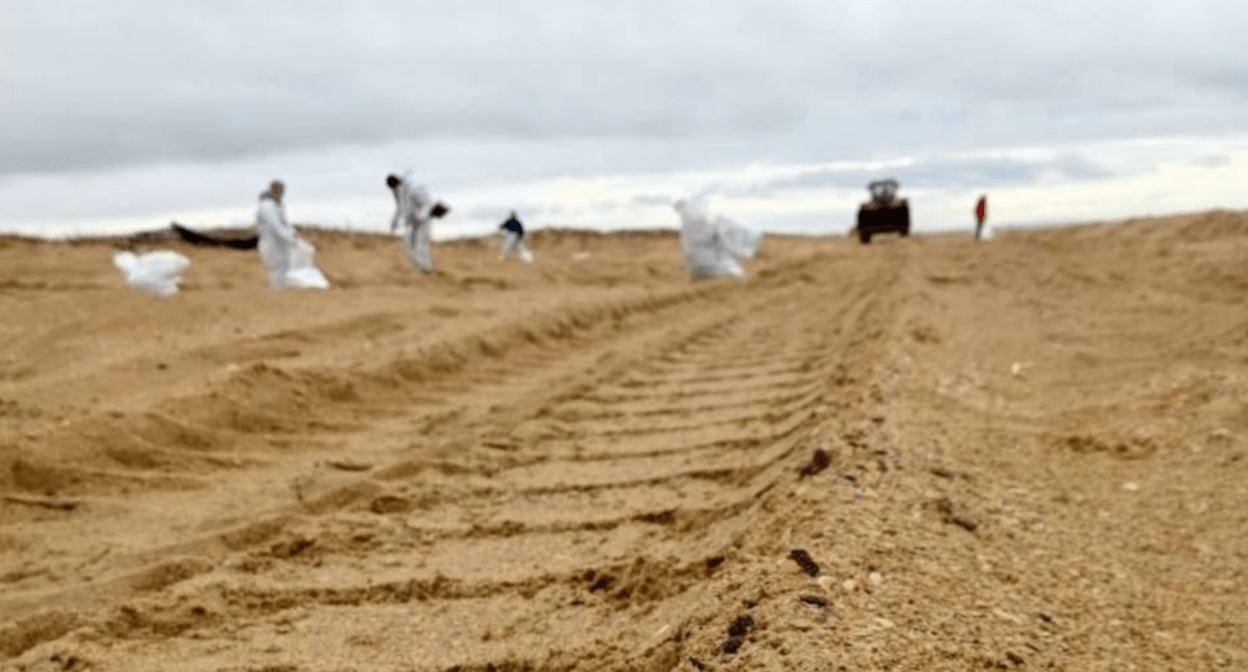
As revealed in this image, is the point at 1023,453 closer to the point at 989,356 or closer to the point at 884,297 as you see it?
the point at 989,356

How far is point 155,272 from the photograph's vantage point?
1599 cm

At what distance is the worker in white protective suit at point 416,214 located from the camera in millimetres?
21297

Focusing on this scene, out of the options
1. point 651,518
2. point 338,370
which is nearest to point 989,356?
point 338,370

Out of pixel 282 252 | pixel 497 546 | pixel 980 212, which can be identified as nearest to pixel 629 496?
pixel 497 546

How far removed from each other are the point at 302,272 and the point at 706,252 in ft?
21.5

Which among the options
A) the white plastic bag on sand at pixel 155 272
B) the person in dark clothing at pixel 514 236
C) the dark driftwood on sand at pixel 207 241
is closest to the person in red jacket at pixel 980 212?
the person in dark clothing at pixel 514 236

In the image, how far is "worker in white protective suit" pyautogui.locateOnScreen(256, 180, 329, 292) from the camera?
1650cm

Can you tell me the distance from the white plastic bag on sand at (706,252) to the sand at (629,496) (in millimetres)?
8900

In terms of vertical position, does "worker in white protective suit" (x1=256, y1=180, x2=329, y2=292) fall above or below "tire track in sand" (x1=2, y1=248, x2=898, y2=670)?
above

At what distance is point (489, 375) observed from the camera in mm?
10227

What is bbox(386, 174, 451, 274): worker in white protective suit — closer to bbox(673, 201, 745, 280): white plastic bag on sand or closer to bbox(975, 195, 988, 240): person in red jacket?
bbox(673, 201, 745, 280): white plastic bag on sand

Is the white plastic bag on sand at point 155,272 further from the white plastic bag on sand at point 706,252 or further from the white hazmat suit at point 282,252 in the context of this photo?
the white plastic bag on sand at point 706,252

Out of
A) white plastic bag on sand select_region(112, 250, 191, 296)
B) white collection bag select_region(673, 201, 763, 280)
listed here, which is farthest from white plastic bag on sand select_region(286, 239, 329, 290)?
white collection bag select_region(673, 201, 763, 280)

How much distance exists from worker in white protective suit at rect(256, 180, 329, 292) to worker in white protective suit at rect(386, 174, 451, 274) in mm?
3744
